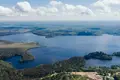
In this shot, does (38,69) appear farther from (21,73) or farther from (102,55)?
(102,55)

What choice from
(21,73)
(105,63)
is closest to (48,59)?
(105,63)

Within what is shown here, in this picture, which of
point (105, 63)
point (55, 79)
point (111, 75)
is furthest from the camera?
point (105, 63)

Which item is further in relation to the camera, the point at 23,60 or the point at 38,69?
the point at 23,60

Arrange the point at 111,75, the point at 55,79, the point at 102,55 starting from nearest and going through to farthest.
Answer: the point at 55,79
the point at 111,75
the point at 102,55

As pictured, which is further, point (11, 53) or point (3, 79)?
point (11, 53)

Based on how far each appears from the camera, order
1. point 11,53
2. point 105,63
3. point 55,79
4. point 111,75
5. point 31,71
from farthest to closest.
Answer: point 11,53, point 105,63, point 31,71, point 111,75, point 55,79

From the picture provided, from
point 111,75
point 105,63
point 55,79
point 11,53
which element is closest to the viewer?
point 55,79

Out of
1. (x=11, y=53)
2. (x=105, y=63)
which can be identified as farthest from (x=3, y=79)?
(x=11, y=53)

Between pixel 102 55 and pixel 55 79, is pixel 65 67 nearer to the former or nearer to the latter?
pixel 55 79
